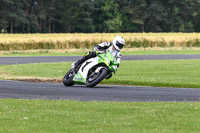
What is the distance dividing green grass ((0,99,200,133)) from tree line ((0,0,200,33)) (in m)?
77.3

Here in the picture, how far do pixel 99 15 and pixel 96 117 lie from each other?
9817 cm

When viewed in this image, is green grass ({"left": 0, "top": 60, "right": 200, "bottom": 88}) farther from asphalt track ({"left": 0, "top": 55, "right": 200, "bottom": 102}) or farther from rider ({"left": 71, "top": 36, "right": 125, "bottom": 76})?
rider ({"left": 71, "top": 36, "right": 125, "bottom": 76})

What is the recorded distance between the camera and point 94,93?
586 inches

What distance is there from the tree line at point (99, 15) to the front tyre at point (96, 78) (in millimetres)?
72822

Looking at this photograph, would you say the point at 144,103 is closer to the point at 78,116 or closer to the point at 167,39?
the point at 78,116

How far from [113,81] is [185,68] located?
6851 millimetres

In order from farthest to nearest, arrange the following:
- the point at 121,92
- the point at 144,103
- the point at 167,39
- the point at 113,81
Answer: the point at 167,39, the point at 113,81, the point at 121,92, the point at 144,103

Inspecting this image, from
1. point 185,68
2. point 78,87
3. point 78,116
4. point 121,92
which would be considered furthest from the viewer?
point 185,68

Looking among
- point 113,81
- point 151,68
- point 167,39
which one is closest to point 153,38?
point 167,39

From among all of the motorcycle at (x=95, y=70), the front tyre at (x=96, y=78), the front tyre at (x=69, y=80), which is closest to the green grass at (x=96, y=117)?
the front tyre at (x=96, y=78)

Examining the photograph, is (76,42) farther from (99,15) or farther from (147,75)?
(99,15)

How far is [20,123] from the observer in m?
9.41

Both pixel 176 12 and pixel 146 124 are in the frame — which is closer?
pixel 146 124

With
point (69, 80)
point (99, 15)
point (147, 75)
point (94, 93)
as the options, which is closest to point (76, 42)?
point (147, 75)
